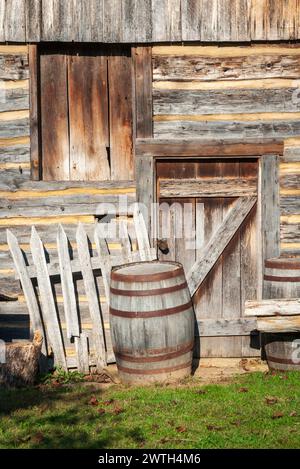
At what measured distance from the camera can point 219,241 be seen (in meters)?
7.43

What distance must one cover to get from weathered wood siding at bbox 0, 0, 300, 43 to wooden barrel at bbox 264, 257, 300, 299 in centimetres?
259

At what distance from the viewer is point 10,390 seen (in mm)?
6344

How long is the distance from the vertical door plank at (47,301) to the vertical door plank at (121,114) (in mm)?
1225

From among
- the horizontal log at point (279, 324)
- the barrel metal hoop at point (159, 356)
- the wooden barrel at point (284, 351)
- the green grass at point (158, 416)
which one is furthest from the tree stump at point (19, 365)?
the wooden barrel at point (284, 351)

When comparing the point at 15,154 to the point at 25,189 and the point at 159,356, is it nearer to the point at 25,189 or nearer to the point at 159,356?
the point at 25,189

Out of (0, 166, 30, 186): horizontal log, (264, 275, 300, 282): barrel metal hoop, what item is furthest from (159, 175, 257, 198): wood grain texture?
(0, 166, 30, 186): horizontal log

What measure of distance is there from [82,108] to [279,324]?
129 inches

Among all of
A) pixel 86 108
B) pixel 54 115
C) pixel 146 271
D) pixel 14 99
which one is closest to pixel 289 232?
pixel 146 271

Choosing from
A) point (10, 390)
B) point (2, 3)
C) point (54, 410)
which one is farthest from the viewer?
point (2, 3)

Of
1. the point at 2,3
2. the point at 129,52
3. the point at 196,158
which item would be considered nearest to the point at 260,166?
the point at 196,158

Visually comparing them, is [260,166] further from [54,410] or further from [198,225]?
[54,410]

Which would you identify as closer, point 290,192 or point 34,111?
point 34,111

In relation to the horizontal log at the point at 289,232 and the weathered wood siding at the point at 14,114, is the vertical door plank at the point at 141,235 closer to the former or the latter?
the weathered wood siding at the point at 14,114
